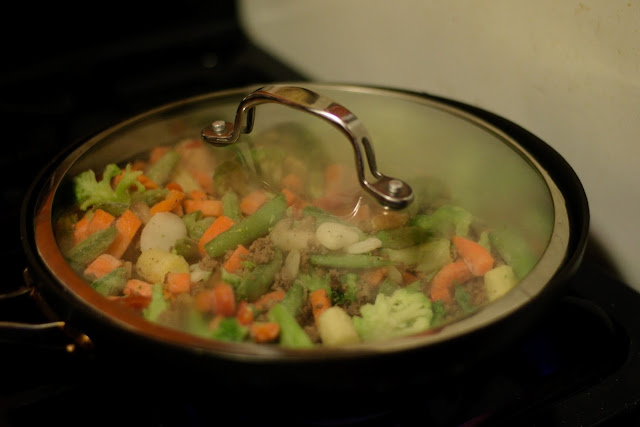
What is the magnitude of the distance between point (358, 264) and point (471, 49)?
21.5 inches

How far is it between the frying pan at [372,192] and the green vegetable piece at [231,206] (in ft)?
0.26

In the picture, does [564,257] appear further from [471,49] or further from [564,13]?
[471,49]

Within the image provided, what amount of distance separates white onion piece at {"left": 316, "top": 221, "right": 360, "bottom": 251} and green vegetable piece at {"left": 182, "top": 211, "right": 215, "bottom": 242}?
0.52 ft

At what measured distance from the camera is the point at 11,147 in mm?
1313

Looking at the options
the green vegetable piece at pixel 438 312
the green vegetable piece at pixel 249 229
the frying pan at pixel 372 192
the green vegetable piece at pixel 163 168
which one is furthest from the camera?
the green vegetable piece at pixel 163 168

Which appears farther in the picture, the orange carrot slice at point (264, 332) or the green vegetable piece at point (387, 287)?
the green vegetable piece at point (387, 287)

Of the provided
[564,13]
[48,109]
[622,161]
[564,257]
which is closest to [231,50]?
[48,109]

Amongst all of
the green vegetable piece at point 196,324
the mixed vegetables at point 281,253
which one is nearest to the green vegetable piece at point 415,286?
the mixed vegetables at point 281,253

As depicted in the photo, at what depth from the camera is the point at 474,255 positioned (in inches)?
26.9

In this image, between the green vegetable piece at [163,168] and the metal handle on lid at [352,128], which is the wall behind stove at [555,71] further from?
the green vegetable piece at [163,168]

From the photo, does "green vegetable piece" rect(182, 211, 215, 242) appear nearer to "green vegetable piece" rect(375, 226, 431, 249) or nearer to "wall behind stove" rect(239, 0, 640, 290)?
"green vegetable piece" rect(375, 226, 431, 249)

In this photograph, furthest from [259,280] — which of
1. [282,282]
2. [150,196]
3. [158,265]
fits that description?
[150,196]

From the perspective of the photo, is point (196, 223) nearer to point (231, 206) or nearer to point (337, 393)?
point (231, 206)

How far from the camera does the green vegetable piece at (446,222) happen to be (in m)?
0.72
